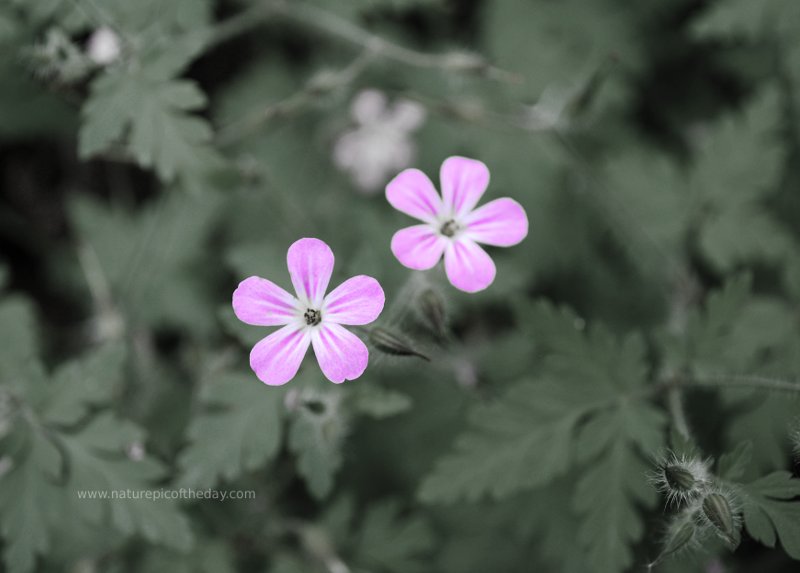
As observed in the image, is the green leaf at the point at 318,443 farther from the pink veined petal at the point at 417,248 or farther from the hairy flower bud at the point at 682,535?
the hairy flower bud at the point at 682,535

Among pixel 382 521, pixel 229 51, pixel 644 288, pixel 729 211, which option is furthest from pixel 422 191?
pixel 229 51

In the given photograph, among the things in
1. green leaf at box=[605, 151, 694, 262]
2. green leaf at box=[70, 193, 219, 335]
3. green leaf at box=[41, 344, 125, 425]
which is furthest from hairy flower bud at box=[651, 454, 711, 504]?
green leaf at box=[70, 193, 219, 335]

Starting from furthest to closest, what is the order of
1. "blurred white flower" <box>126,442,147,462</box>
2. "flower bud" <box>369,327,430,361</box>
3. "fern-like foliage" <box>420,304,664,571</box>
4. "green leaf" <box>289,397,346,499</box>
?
"blurred white flower" <box>126,442,147,462</box> < "fern-like foliage" <box>420,304,664,571</box> < "green leaf" <box>289,397,346,499</box> < "flower bud" <box>369,327,430,361</box>

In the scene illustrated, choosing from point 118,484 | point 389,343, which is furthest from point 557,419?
point 118,484

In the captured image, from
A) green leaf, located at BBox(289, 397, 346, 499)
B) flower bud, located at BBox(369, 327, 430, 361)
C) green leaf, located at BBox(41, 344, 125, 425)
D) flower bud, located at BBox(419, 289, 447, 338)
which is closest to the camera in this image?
flower bud, located at BBox(369, 327, 430, 361)

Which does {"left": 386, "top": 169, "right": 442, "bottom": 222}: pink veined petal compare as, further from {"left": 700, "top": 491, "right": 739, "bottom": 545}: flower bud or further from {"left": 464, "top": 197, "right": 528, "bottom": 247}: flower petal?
{"left": 700, "top": 491, "right": 739, "bottom": 545}: flower bud

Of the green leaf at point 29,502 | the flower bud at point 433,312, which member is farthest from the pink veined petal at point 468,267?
the green leaf at point 29,502

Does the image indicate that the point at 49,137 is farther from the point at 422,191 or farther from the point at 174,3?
the point at 422,191

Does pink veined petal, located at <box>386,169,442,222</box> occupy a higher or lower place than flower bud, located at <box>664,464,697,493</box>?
higher
